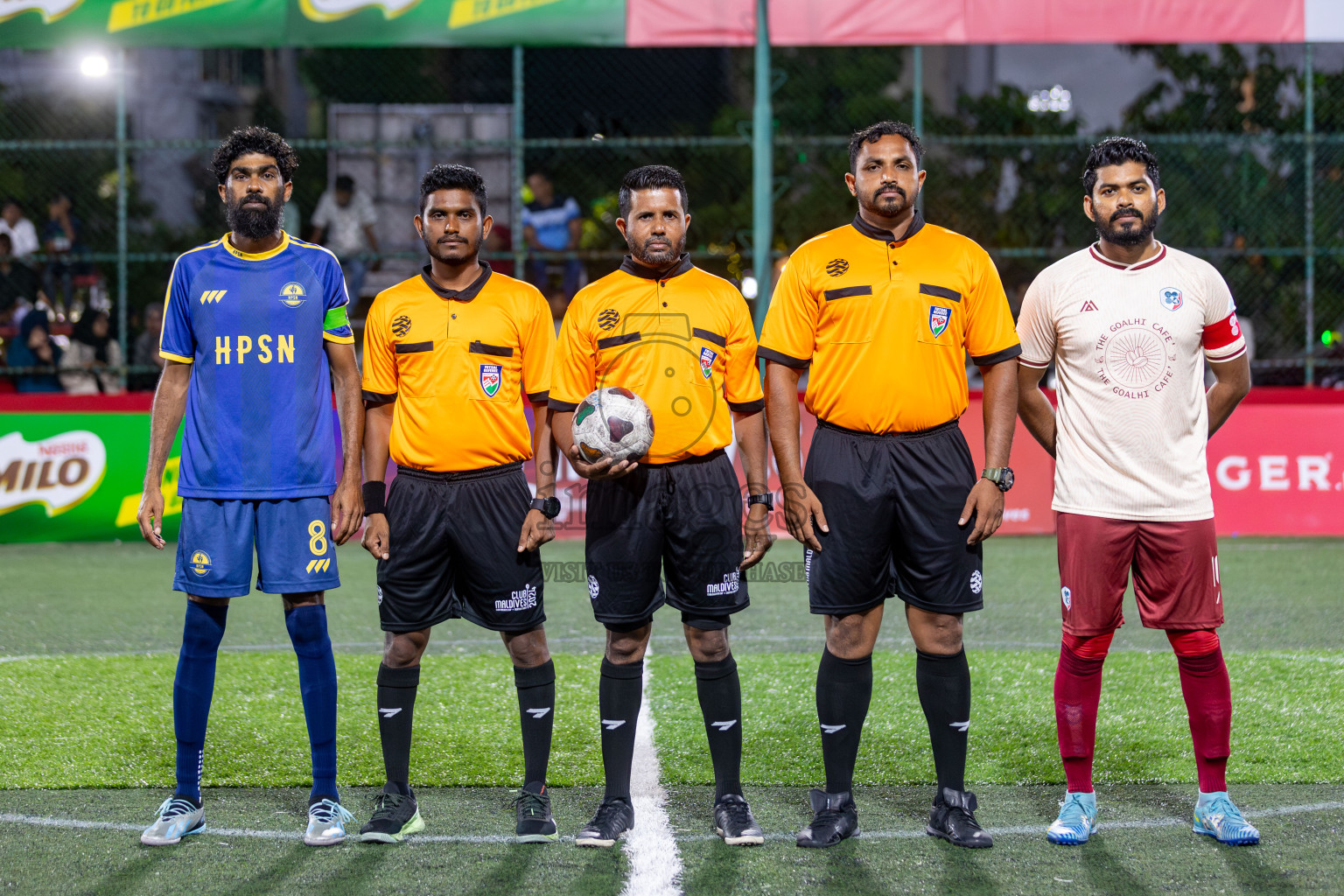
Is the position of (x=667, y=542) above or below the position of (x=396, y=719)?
above

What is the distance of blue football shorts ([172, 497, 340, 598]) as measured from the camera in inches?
167

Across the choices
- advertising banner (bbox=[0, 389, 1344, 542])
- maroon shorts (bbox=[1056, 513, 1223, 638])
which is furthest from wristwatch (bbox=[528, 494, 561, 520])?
advertising banner (bbox=[0, 389, 1344, 542])

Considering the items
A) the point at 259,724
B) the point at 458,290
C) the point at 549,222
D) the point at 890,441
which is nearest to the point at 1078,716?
the point at 890,441

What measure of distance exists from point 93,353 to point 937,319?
11176 mm

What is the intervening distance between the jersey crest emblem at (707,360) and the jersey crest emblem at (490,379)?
0.68 meters

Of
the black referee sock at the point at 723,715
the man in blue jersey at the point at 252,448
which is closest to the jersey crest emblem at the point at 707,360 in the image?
the black referee sock at the point at 723,715

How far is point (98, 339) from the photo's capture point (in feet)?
43.0

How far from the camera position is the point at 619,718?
4.31 meters

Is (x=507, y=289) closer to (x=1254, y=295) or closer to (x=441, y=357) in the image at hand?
(x=441, y=357)

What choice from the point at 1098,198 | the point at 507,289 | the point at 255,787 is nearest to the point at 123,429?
the point at 255,787

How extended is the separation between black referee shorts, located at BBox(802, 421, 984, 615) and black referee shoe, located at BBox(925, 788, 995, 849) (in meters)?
0.62

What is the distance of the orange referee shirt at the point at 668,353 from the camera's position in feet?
13.8

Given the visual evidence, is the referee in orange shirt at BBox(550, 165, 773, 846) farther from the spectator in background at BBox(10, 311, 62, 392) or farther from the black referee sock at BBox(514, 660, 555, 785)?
the spectator in background at BBox(10, 311, 62, 392)

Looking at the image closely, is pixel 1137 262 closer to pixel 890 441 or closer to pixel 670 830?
pixel 890 441
